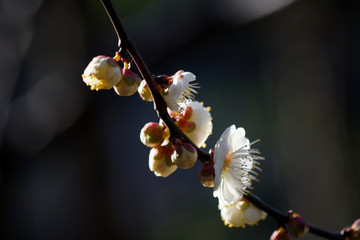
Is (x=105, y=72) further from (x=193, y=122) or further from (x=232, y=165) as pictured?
(x=232, y=165)

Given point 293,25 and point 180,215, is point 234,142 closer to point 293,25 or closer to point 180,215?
point 180,215

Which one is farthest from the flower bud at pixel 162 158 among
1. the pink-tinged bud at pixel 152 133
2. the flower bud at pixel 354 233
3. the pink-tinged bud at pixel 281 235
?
the flower bud at pixel 354 233

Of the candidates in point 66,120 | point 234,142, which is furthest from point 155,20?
point 234,142

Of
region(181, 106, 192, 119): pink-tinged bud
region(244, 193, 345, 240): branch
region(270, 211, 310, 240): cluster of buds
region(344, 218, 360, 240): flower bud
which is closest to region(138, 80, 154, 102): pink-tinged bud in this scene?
region(181, 106, 192, 119): pink-tinged bud

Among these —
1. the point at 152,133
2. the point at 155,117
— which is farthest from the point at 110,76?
the point at 155,117

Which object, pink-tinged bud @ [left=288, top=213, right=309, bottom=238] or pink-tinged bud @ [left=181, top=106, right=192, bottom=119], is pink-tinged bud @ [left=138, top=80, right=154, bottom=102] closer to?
pink-tinged bud @ [left=181, top=106, right=192, bottom=119]

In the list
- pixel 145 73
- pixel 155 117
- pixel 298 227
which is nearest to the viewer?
pixel 145 73
